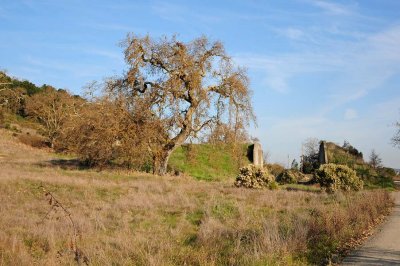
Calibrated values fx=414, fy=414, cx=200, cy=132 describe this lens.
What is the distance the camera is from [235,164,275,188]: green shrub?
82.8 ft

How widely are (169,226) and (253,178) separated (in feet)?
42.8

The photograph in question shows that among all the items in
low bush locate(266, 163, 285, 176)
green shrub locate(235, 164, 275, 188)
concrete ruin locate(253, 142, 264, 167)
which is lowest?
green shrub locate(235, 164, 275, 188)

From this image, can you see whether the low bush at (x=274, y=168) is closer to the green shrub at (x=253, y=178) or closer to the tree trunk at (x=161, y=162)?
the tree trunk at (x=161, y=162)

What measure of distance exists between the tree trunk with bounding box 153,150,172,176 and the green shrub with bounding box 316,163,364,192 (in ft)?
38.7

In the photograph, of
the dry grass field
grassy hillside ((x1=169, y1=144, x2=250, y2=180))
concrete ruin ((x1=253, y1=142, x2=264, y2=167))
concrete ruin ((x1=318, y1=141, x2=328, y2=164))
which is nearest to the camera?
the dry grass field

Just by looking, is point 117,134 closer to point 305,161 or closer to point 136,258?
point 136,258

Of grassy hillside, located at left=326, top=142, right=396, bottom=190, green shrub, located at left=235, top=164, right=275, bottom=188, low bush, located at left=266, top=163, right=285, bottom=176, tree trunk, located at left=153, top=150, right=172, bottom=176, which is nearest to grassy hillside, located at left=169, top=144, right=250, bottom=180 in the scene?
low bush, located at left=266, top=163, right=285, bottom=176

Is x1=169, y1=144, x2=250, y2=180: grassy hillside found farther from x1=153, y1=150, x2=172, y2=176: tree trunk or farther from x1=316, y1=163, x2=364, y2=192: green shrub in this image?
x1=316, y1=163, x2=364, y2=192: green shrub

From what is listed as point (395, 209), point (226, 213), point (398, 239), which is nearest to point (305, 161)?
point (395, 209)

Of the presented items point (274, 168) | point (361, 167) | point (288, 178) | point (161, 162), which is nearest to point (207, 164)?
point (288, 178)

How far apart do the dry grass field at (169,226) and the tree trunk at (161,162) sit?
9.51 m

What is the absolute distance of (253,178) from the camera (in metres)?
25.6

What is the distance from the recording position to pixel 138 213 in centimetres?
1556

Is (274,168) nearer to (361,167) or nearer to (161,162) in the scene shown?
(361,167)
